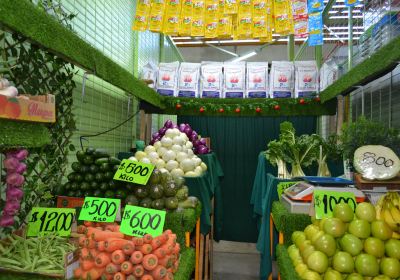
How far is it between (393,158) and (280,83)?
2743mm

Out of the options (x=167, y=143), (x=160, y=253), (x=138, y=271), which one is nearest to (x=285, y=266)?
(x=160, y=253)

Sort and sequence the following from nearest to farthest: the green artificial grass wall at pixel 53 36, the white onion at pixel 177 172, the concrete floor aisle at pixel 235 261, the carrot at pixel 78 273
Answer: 1. the green artificial grass wall at pixel 53 36
2. the carrot at pixel 78 273
3. the white onion at pixel 177 172
4. the concrete floor aisle at pixel 235 261

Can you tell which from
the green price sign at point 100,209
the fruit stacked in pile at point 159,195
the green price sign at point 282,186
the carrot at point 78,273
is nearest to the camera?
the carrot at point 78,273

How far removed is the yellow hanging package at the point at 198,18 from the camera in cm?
443

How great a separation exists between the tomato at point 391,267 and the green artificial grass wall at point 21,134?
1.56 m

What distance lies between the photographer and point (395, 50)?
187 cm

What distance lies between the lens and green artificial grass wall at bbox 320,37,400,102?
6.27 ft

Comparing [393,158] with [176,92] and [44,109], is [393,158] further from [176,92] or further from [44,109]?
[176,92]

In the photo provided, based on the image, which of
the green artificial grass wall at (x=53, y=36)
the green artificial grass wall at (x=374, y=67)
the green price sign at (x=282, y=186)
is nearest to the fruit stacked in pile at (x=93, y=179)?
the green artificial grass wall at (x=53, y=36)

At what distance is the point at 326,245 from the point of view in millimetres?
1630

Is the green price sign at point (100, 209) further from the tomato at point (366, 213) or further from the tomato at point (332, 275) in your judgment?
the tomato at point (366, 213)

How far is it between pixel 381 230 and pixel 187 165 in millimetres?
1786

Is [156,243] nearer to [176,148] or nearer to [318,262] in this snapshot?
[318,262]

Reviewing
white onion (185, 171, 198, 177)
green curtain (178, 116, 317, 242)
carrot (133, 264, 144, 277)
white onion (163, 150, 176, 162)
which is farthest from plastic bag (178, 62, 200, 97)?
carrot (133, 264, 144, 277)
